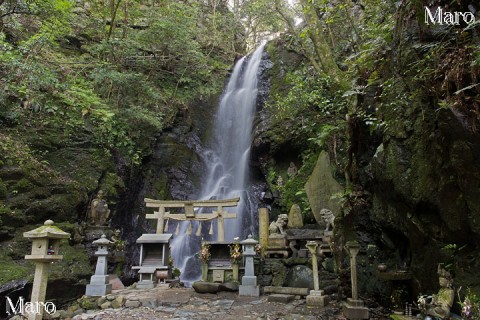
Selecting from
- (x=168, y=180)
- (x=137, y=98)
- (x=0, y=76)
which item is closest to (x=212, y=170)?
(x=168, y=180)

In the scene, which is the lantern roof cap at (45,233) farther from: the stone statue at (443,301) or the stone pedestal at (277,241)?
the stone pedestal at (277,241)

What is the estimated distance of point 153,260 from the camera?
39.4 ft

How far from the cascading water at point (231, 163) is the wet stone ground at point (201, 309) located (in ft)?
17.5

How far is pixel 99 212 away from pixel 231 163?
8.81 m

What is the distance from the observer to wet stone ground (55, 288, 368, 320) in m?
7.39

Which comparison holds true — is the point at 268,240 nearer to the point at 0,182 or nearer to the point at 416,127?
the point at 416,127

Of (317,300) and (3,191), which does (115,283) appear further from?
(317,300)

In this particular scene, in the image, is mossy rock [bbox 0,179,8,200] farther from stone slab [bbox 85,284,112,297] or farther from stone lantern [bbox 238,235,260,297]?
stone lantern [bbox 238,235,260,297]

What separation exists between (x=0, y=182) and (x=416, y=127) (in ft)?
43.0

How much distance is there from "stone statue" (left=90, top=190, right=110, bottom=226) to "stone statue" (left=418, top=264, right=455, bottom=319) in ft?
39.0

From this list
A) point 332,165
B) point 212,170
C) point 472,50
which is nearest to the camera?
point 472,50

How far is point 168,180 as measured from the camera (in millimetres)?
18406

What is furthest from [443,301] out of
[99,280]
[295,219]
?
[99,280]

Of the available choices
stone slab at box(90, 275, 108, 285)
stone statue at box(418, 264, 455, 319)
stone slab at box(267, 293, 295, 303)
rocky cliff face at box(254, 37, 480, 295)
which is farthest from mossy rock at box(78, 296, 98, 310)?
stone statue at box(418, 264, 455, 319)
